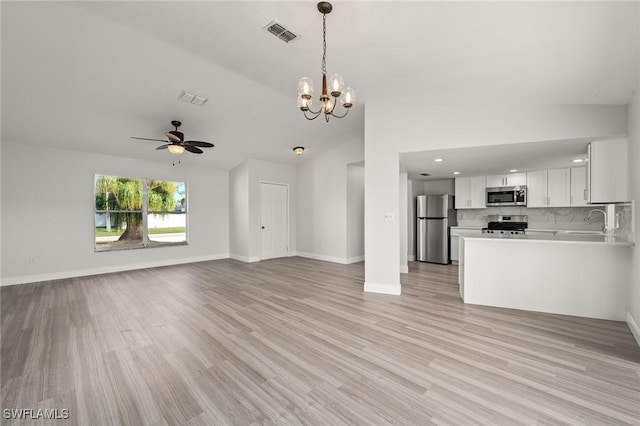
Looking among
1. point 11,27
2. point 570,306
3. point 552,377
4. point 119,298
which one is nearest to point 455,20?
point 552,377

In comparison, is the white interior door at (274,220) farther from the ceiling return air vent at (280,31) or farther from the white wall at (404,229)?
the ceiling return air vent at (280,31)

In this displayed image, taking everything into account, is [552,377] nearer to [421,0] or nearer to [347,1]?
[421,0]

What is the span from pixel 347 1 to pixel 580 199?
5986mm

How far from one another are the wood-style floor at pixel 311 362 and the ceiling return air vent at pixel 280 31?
319 centimetres

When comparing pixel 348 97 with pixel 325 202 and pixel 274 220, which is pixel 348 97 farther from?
pixel 274 220

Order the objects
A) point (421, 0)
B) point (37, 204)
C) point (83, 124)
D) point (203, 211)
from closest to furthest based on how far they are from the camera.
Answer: point (421, 0)
point (83, 124)
point (37, 204)
point (203, 211)

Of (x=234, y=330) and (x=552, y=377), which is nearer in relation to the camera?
(x=552, y=377)

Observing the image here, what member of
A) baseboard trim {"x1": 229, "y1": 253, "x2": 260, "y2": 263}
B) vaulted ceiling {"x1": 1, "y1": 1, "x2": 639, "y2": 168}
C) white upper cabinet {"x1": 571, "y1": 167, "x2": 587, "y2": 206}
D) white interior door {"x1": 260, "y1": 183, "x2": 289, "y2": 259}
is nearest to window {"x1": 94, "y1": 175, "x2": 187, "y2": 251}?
baseboard trim {"x1": 229, "y1": 253, "x2": 260, "y2": 263}

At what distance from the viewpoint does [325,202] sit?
7371 millimetres

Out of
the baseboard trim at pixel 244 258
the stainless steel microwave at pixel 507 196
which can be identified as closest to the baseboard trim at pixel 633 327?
the stainless steel microwave at pixel 507 196

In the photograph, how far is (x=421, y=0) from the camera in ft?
7.17

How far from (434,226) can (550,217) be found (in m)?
2.38

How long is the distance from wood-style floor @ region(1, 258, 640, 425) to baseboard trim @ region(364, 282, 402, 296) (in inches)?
7.4

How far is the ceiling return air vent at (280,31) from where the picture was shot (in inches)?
105
